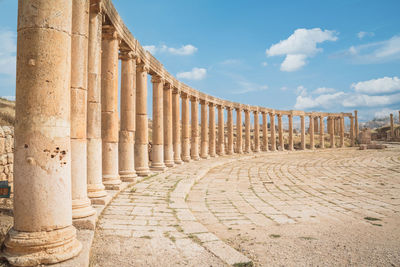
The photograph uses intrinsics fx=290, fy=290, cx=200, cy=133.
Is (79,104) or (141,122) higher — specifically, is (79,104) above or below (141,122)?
below

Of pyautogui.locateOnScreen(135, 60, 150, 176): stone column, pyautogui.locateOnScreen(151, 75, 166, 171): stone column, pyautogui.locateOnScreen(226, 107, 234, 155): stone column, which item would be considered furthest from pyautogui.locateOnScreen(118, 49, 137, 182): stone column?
pyautogui.locateOnScreen(226, 107, 234, 155): stone column

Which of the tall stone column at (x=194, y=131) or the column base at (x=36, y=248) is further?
the tall stone column at (x=194, y=131)

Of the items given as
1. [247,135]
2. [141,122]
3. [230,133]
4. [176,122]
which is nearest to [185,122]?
[176,122]

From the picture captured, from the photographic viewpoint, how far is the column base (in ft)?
12.8

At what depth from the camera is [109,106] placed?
384 inches

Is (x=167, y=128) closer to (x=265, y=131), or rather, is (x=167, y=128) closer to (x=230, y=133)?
(x=230, y=133)

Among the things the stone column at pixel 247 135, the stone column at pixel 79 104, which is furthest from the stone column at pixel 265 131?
the stone column at pixel 79 104

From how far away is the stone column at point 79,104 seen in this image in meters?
5.97

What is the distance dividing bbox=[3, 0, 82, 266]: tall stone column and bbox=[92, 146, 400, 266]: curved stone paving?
85 centimetres

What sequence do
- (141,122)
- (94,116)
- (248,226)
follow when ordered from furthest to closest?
1. (141,122)
2. (94,116)
3. (248,226)

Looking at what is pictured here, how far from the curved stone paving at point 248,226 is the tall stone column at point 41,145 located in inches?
33.4

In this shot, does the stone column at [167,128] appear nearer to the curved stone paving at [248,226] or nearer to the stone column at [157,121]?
the stone column at [157,121]

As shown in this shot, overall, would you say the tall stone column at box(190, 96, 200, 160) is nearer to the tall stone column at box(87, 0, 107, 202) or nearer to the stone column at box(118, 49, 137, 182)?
the stone column at box(118, 49, 137, 182)

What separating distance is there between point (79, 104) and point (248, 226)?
4.67 metres
